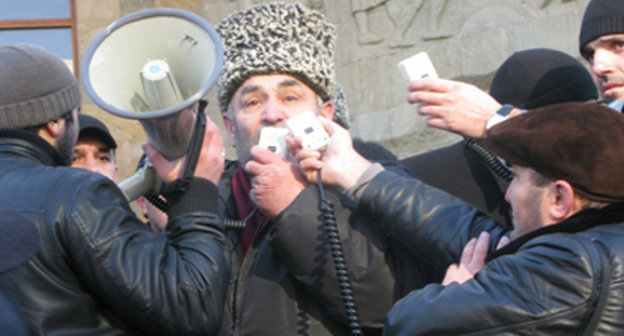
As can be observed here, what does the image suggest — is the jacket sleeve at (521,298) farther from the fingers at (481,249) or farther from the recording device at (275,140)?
the recording device at (275,140)

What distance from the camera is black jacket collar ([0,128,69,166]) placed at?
2570mm

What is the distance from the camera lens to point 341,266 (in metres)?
2.73

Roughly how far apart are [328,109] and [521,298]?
5.45 feet

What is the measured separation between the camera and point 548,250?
7.02ft

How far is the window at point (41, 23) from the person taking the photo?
7.37 meters

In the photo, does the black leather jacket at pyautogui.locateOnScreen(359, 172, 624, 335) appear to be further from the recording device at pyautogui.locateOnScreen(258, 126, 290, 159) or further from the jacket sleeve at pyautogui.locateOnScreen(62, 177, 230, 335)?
the recording device at pyautogui.locateOnScreen(258, 126, 290, 159)

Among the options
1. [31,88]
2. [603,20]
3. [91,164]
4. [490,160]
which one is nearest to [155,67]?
[31,88]

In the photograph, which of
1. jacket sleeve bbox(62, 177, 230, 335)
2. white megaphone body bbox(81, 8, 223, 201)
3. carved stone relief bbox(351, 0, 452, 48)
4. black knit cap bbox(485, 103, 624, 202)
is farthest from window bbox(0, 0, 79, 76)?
black knit cap bbox(485, 103, 624, 202)

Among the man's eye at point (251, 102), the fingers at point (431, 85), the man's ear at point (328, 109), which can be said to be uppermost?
the fingers at point (431, 85)

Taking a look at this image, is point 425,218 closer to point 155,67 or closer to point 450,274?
point 450,274

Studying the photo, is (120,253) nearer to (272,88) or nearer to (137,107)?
(137,107)

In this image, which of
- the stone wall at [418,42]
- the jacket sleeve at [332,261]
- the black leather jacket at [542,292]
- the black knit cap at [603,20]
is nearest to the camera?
the black leather jacket at [542,292]

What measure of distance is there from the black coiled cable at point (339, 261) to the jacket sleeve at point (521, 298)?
1.49ft

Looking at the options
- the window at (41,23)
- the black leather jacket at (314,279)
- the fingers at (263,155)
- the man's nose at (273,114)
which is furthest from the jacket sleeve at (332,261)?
the window at (41,23)
